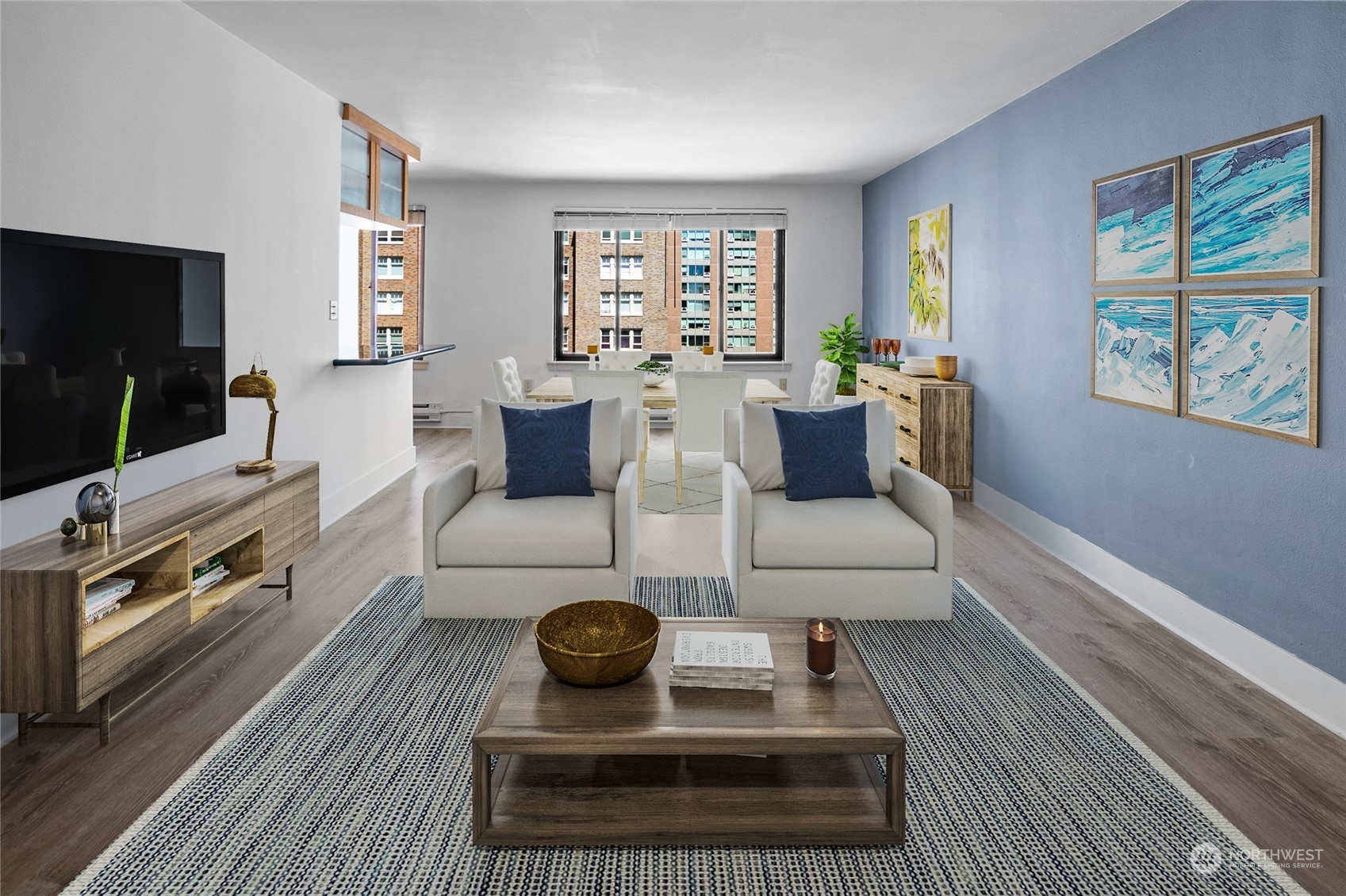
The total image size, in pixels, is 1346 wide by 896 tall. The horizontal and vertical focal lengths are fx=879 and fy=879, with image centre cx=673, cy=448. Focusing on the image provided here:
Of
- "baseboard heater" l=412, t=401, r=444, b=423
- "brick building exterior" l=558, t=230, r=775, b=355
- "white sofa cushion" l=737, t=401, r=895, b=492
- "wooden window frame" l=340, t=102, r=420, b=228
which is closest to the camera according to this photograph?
"white sofa cushion" l=737, t=401, r=895, b=492

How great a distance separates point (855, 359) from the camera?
846cm

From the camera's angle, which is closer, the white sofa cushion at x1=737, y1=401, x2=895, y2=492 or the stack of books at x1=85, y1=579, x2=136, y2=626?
the stack of books at x1=85, y1=579, x2=136, y2=626

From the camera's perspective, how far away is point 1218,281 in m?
3.42

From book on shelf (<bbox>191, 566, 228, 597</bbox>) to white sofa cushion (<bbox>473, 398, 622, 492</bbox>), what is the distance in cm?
114

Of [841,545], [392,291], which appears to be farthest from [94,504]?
[392,291]

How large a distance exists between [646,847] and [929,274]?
5836 millimetres

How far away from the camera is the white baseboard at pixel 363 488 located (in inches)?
208

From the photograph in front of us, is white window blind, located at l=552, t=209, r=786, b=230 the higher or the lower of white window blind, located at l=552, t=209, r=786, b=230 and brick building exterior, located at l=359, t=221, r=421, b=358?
the higher

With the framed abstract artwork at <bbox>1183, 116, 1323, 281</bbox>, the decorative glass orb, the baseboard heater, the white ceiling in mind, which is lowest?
the decorative glass orb

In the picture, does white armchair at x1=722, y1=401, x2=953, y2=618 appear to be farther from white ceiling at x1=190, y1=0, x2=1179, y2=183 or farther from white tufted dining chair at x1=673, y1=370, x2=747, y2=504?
white tufted dining chair at x1=673, y1=370, x2=747, y2=504

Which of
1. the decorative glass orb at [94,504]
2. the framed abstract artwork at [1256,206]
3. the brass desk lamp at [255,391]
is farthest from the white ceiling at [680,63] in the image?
the decorative glass orb at [94,504]

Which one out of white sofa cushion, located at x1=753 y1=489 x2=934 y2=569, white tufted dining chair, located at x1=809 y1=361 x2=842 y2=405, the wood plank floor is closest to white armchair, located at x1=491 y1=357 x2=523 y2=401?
the wood plank floor

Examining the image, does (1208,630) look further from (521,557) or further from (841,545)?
(521,557)

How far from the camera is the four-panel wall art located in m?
3.00
